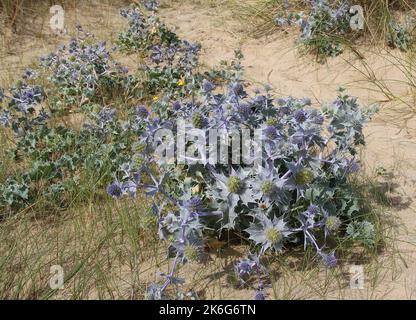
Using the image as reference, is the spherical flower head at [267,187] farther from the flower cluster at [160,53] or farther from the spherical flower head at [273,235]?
the flower cluster at [160,53]

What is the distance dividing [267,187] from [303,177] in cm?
18

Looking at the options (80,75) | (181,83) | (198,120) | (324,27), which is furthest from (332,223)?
(324,27)

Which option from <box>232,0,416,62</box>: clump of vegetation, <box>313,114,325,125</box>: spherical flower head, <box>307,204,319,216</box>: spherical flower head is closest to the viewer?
<box>307,204,319,216</box>: spherical flower head

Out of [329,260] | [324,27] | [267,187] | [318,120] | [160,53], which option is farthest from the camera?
[324,27]

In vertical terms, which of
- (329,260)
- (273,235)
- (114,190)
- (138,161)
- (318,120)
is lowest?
(329,260)

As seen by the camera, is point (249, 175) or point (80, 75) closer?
point (249, 175)

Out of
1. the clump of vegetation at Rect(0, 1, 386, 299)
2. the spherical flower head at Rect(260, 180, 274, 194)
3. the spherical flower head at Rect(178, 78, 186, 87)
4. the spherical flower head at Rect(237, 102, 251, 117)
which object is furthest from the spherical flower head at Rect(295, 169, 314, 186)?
the spherical flower head at Rect(178, 78, 186, 87)

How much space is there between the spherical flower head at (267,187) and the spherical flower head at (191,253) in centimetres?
36

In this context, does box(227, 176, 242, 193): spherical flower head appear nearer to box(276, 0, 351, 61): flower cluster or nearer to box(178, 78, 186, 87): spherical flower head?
box(178, 78, 186, 87): spherical flower head

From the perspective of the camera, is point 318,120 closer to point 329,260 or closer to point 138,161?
point 329,260

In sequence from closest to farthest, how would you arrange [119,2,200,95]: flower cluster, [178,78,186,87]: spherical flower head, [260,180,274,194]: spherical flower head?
[260,180,274,194]: spherical flower head, [178,78,186,87]: spherical flower head, [119,2,200,95]: flower cluster

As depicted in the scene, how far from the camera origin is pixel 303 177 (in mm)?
2223

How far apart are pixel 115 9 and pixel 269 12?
164 centimetres

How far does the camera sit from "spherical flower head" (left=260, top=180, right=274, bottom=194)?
2152 mm
